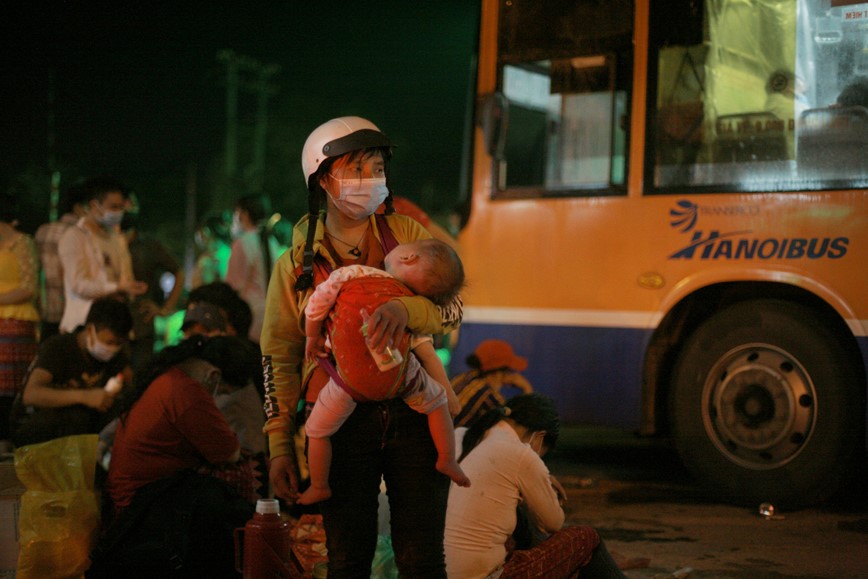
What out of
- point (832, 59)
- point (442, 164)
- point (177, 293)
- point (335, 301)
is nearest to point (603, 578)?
point (335, 301)

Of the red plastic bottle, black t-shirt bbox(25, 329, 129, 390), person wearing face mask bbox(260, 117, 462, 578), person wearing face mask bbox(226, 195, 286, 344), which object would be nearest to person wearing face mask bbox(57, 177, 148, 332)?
person wearing face mask bbox(226, 195, 286, 344)

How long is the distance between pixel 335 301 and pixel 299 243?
0.33m

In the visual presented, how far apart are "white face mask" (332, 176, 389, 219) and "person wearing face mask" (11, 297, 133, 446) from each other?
3269 mm

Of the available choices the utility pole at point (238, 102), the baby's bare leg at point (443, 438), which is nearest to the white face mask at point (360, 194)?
the baby's bare leg at point (443, 438)

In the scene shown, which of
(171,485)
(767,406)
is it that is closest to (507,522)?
(171,485)

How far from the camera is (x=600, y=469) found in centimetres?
826

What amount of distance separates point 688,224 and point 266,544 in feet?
13.4

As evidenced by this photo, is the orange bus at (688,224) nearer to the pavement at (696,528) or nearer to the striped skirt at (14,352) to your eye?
the pavement at (696,528)

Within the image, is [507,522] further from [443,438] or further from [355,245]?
[355,245]

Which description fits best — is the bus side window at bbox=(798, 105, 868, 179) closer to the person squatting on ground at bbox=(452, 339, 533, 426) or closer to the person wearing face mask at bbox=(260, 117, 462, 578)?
the person squatting on ground at bbox=(452, 339, 533, 426)

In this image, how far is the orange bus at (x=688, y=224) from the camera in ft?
21.4

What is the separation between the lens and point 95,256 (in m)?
7.78

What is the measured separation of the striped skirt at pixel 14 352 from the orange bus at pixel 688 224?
9.94ft

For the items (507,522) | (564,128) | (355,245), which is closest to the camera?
(355,245)
